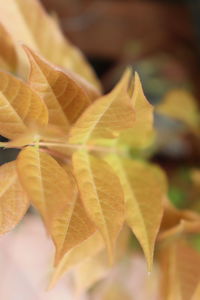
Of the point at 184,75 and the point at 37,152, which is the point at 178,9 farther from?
the point at 37,152

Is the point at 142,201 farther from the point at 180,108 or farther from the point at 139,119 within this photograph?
the point at 180,108

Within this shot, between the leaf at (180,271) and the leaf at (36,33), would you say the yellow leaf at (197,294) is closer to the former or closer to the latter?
the leaf at (180,271)

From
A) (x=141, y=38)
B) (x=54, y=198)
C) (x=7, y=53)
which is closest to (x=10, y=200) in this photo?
(x=54, y=198)

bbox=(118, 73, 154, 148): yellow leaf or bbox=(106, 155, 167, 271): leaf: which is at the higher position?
bbox=(118, 73, 154, 148): yellow leaf

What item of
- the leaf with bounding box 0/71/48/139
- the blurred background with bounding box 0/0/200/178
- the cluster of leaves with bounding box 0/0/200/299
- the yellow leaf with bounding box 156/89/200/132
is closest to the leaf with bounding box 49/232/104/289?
the cluster of leaves with bounding box 0/0/200/299

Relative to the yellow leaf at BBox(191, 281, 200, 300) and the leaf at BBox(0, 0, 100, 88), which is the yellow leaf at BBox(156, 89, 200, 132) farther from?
the yellow leaf at BBox(191, 281, 200, 300)

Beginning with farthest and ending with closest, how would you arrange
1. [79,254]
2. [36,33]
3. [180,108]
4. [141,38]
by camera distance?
[141,38]
[180,108]
[36,33]
[79,254]
